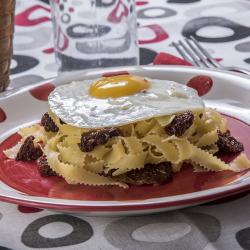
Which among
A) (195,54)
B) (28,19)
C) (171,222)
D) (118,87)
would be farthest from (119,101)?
(28,19)

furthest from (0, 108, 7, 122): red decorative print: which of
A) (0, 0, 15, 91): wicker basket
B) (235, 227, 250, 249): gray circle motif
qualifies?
(235, 227, 250, 249): gray circle motif

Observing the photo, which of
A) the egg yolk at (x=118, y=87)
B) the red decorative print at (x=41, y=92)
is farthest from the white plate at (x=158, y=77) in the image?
the egg yolk at (x=118, y=87)

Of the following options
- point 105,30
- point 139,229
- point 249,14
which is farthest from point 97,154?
point 249,14

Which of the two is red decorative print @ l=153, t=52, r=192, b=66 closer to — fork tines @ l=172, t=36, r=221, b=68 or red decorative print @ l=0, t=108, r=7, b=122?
fork tines @ l=172, t=36, r=221, b=68

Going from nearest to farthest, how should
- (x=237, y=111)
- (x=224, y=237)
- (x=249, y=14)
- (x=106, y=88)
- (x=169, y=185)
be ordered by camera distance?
1. (x=224, y=237)
2. (x=169, y=185)
3. (x=106, y=88)
4. (x=237, y=111)
5. (x=249, y=14)

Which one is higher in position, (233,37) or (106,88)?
(106,88)

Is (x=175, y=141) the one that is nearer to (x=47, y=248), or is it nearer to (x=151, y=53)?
(x=47, y=248)

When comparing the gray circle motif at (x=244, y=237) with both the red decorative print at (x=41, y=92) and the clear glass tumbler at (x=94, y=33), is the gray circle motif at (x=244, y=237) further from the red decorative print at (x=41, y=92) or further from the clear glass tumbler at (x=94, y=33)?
the clear glass tumbler at (x=94, y=33)
